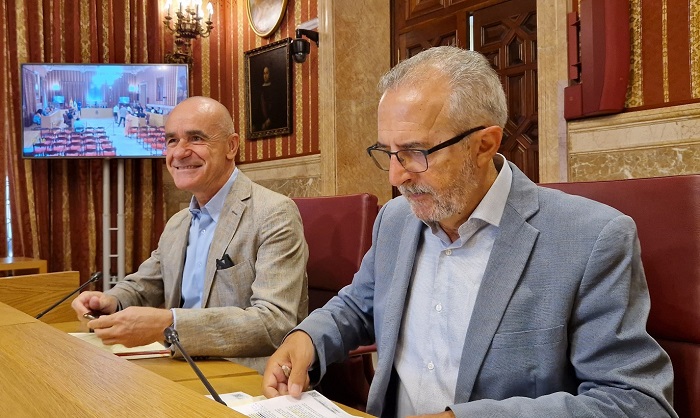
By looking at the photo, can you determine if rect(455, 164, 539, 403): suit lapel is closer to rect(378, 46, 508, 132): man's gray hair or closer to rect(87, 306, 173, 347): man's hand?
rect(378, 46, 508, 132): man's gray hair

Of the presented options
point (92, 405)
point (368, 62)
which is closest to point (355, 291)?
point (92, 405)

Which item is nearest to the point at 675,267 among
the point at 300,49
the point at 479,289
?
the point at 479,289

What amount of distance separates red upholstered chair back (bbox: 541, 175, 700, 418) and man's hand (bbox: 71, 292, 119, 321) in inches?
→ 60.6

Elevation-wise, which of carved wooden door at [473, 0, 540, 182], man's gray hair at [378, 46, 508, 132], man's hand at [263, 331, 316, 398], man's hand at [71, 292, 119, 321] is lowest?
man's hand at [263, 331, 316, 398]

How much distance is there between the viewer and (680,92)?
2.97 meters

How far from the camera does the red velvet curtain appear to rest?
18.6 ft

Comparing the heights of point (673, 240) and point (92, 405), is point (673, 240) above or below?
above

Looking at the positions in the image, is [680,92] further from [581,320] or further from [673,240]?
[581,320]

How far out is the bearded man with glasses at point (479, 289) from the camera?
3.84 ft

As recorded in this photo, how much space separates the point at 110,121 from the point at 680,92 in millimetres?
4355

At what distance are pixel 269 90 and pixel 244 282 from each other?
385 centimetres

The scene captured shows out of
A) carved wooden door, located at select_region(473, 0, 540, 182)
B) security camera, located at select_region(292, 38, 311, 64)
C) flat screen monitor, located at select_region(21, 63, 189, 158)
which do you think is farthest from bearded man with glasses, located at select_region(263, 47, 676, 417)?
flat screen monitor, located at select_region(21, 63, 189, 158)

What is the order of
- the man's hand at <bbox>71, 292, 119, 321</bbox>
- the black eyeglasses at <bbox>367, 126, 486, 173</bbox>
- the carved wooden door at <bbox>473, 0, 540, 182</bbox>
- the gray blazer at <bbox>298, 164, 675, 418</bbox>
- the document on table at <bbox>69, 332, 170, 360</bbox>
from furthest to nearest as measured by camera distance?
the carved wooden door at <bbox>473, 0, 540, 182</bbox>, the man's hand at <bbox>71, 292, 119, 321</bbox>, the document on table at <bbox>69, 332, 170, 360</bbox>, the black eyeglasses at <bbox>367, 126, 486, 173</bbox>, the gray blazer at <bbox>298, 164, 675, 418</bbox>

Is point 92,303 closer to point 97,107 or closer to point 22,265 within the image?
point 22,265
